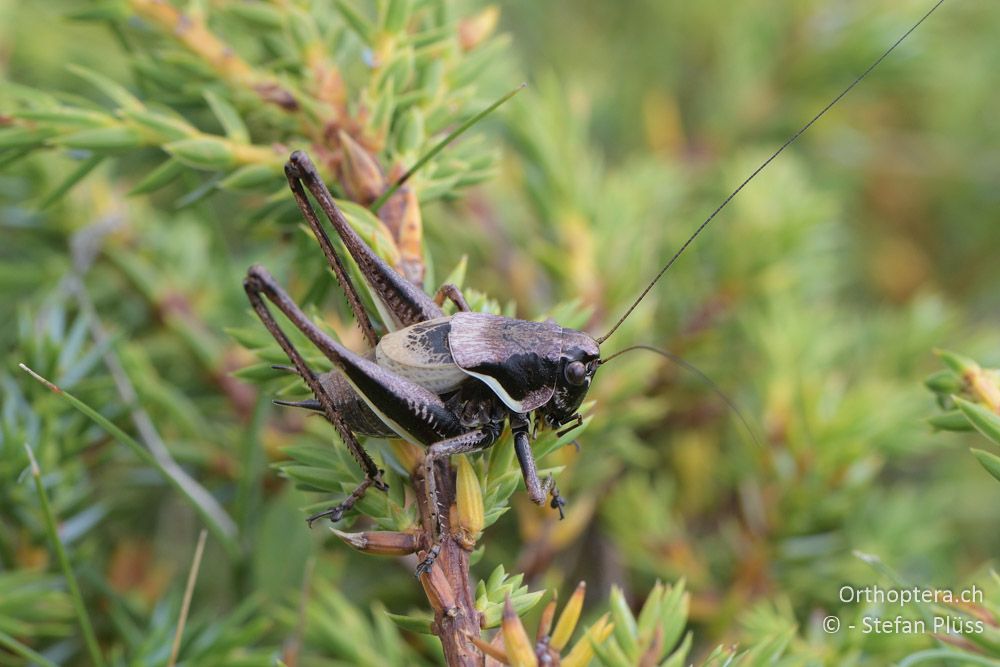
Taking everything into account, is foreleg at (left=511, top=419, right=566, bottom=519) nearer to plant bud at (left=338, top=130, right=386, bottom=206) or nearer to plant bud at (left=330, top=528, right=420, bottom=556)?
plant bud at (left=330, top=528, right=420, bottom=556)

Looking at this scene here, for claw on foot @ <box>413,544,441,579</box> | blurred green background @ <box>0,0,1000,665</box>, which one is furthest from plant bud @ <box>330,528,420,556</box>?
blurred green background @ <box>0,0,1000,665</box>

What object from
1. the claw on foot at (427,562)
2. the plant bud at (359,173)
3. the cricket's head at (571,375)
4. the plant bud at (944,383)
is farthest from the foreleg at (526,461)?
the plant bud at (944,383)

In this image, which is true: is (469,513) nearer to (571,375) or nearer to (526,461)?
(526,461)

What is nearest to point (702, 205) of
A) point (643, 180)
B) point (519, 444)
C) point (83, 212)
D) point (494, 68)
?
point (643, 180)

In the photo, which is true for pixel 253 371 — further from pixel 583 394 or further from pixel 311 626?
pixel 583 394

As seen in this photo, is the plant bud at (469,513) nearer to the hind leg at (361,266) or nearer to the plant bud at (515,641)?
the plant bud at (515,641)
